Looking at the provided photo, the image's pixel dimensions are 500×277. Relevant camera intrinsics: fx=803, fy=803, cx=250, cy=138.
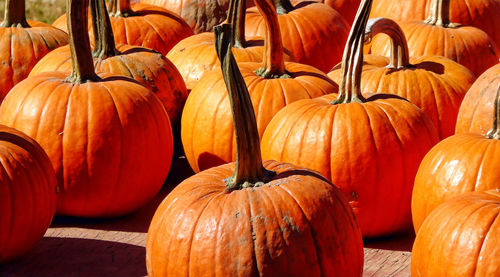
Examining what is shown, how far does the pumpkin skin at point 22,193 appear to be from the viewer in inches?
138

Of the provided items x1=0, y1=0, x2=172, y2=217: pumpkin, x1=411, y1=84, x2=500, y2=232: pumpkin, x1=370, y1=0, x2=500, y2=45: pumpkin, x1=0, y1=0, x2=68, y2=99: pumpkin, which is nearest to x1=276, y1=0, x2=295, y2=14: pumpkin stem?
x1=370, y1=0, x2=500, y2=45: pumpkin

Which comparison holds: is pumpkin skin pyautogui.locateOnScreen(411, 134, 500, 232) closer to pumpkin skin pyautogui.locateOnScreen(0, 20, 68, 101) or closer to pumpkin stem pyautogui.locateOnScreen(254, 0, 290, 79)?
pumpkin stem pyautogui.locateOnScreen(254, 0, 290, 79)

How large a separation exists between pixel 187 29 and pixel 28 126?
2.16 metres

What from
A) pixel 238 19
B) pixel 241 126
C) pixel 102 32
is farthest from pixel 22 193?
pixel 238 19

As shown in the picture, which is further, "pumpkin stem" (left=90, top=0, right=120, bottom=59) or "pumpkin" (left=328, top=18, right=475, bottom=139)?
"pumpkin stem" (left=90, top=0, right=120, bottom=59)

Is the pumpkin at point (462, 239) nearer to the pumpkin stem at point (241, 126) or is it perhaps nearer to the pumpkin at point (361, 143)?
the pumpkin stem at point (241, 126)

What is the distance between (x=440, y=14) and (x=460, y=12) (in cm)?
49

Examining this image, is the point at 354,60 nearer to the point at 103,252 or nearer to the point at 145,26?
the point at 103,252

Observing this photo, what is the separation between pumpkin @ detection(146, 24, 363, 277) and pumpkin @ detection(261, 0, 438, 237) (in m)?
0.70

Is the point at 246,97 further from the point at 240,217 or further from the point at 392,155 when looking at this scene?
the point at 392,155

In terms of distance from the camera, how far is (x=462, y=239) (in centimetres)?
276

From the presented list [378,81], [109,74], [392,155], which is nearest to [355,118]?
[392,155]

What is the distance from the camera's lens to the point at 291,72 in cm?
450

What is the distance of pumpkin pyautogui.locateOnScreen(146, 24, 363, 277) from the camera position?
275 centimetres
